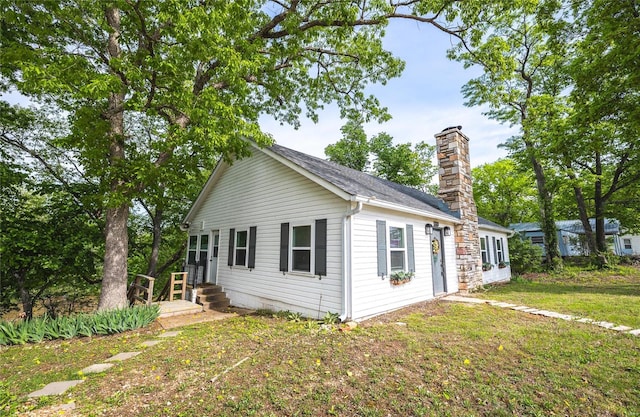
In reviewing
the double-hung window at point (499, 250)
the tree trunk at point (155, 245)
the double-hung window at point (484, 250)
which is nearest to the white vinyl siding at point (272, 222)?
the tree trunk at point (155, 245)

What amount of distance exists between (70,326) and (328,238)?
19.2 ft

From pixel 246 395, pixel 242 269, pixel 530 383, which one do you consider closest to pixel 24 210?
pixel 242 269

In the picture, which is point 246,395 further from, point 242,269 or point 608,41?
point 608,41

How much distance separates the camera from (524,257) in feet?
48.8

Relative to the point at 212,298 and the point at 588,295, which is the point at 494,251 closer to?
the point at 588,295

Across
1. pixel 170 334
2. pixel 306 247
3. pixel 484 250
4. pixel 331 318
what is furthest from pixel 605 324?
pixel 170 334

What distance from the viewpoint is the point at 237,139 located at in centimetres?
789

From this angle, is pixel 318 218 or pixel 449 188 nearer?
pixel 318 218

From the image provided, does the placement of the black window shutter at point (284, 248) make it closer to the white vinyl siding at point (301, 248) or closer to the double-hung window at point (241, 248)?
the white vinyl siding at point (301, 248)

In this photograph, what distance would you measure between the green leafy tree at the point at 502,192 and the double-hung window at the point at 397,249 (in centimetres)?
2039

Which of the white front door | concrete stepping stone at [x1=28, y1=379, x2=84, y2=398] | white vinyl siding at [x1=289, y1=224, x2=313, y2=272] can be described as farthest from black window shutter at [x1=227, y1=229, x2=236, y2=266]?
concrete stepping stone at [x1=28, y1=379, x2=84, y2=398]

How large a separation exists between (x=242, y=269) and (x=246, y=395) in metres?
6.05

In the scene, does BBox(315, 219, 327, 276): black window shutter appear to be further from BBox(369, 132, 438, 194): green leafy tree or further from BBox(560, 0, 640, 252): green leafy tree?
BBox(369, 132, 438, 194): green leafy tree

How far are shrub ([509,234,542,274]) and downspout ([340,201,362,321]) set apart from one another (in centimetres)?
1349
